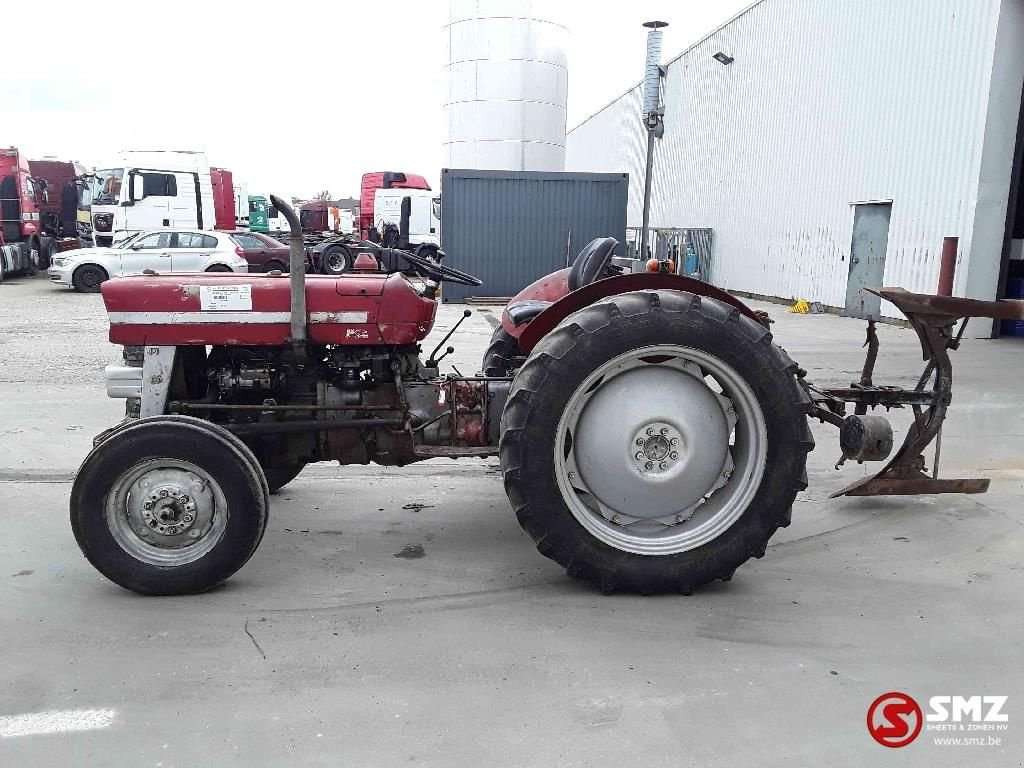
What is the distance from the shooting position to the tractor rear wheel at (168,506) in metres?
3.02

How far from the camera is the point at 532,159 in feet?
77.3

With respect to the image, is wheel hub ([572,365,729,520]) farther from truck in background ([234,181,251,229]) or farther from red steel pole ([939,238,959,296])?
truck in background ([234,181,251,229])

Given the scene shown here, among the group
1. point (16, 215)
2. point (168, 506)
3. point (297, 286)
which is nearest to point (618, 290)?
point (297, 286)

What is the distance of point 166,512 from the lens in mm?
3068

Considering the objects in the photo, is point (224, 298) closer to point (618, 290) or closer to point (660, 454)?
point (618, 290)

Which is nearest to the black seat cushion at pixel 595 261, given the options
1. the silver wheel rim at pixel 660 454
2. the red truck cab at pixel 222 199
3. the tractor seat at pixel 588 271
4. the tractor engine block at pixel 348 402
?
the tractor seat at pixel 588 271

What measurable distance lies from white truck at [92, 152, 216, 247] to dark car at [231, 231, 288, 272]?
223 centimetres

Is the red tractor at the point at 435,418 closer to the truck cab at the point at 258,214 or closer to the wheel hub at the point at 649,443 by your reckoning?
the wheel hub at the point at 649,443

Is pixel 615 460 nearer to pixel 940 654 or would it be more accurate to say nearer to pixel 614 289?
pixel 614 289

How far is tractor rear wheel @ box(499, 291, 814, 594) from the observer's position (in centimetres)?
303

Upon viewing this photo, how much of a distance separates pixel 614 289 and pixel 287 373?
4.87 feet

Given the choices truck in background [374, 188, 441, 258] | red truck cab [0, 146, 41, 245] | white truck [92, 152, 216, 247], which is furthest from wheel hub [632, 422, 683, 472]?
truck in background [374, 188, 441, 258]

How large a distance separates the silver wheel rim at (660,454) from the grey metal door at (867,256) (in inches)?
438

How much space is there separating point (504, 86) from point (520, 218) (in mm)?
8331
